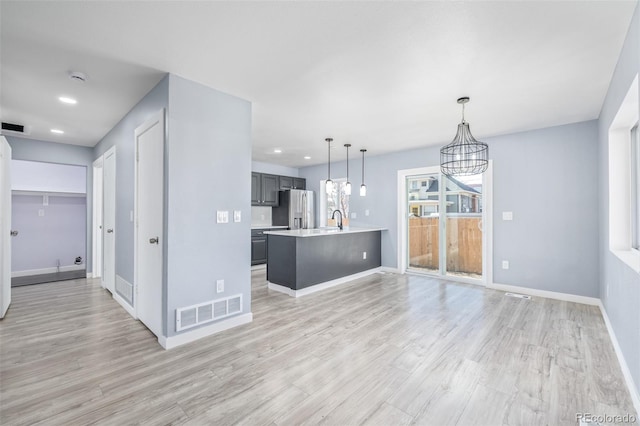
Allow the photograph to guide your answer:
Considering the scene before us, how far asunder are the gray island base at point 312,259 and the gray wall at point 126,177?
195 centimetres

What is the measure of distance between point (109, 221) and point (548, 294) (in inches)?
263

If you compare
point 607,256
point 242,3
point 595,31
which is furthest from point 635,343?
point 242,3

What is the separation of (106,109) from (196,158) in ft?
5.55

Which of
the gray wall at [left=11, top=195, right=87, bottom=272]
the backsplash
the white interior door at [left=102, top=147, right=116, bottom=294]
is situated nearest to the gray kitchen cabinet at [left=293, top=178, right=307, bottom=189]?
the backsplash

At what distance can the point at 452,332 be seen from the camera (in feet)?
9.53

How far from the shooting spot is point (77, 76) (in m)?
2.60

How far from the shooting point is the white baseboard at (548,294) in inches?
150

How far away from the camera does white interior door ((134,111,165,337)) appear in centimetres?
273

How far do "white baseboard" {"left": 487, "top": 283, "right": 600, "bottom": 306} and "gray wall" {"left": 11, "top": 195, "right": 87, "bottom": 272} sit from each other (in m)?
7.76

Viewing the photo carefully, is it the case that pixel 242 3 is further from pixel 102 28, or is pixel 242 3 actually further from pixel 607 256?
pixel 607 256

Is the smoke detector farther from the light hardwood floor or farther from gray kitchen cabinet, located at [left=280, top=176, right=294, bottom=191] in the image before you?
gray kitchen cabinet, located at [left=280, top=176, right=294, bottom=191]

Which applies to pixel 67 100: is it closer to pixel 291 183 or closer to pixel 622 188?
pixel 291 183

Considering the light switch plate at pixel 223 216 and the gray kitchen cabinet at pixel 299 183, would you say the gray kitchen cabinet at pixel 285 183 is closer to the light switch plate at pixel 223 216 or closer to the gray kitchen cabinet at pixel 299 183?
the gray kitchen cabinet at pixel 299 183

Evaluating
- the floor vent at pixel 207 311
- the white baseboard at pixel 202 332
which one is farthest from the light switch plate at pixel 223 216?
the white baseboard at pixel 202 332
